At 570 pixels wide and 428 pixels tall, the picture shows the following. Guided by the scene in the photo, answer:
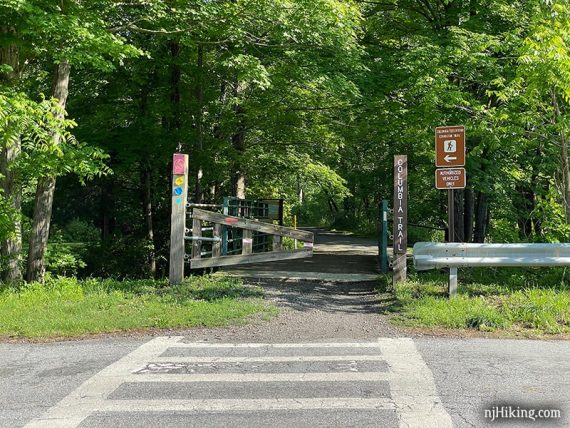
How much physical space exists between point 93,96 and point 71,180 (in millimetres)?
3009

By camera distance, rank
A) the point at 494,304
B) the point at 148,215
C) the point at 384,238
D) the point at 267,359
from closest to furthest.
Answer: the point at 267,359
the point at 494,304
the point at 384,238
the point at 148,215

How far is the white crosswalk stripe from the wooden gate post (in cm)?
341

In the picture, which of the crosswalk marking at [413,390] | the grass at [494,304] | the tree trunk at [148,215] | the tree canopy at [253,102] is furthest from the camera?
the tree trunk at [148,215]

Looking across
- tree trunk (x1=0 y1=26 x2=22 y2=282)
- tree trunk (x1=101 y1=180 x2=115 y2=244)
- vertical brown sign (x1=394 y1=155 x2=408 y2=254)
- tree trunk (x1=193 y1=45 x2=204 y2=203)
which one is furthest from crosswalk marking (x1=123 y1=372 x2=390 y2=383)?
tree trunk (x1=101 y1=180 x2=115 y2=244)

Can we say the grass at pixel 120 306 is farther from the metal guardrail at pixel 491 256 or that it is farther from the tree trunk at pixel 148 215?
the tree trunk at pixel 148 215

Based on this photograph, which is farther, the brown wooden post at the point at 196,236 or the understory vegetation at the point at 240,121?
the brown wooden post at the point at 196,236

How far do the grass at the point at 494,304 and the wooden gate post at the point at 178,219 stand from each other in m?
3.98

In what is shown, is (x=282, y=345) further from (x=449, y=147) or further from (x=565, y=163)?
(x=565, y=163)

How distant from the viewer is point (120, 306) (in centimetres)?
798

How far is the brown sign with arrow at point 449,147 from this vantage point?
8633 millimetres

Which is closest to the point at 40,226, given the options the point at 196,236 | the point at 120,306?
the point at 196,236

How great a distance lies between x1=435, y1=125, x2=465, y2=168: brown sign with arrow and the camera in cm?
863

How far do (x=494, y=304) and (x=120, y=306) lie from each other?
18.8 feet

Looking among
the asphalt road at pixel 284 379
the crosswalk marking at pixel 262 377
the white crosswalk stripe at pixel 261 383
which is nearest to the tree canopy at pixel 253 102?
the asphalt road at pixel 284 379
